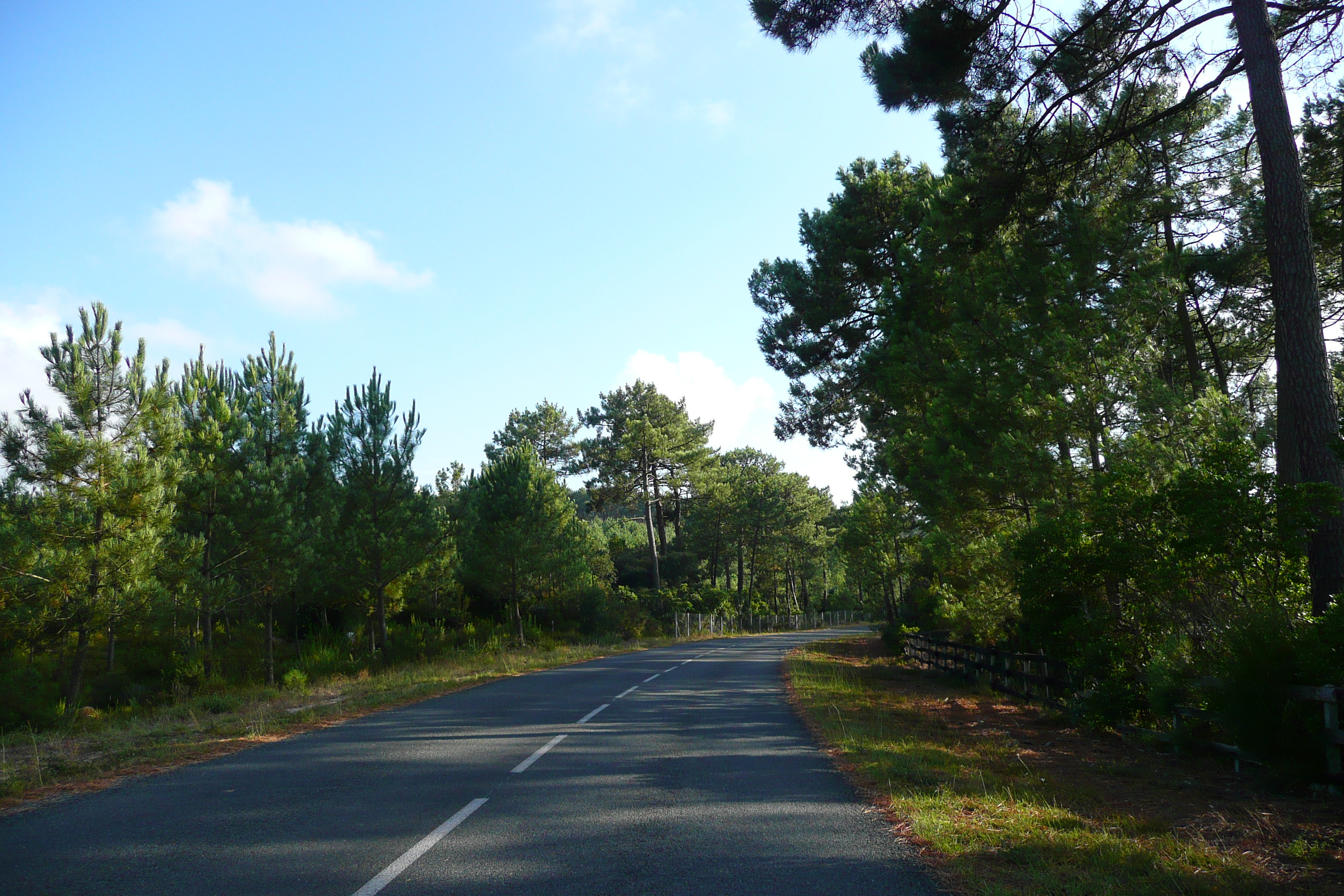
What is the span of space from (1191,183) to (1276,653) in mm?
14691

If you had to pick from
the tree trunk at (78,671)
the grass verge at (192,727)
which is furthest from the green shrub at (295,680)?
the tree trunk at (78,671)

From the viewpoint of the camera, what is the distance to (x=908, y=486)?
23.2 m

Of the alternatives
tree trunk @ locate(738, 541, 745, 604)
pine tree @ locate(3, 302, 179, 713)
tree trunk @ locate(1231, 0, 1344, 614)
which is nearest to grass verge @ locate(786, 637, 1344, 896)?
tree trunk @ locate(1231, 0, 1344, 614)

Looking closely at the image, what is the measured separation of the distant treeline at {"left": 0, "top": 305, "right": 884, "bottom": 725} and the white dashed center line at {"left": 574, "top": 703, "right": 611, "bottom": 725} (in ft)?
38.8

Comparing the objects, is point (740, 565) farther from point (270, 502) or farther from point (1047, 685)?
point (1047, 685)

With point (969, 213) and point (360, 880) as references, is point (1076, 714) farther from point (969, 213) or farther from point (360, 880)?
point (360, 880)

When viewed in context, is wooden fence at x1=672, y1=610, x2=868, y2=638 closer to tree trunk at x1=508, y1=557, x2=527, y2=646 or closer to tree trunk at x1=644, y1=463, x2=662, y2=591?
tree trunk at x1=644, y1=463, x2=662, y2=591

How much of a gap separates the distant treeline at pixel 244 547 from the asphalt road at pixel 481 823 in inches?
421

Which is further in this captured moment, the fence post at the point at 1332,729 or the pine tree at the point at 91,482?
the pine tree at the point at 91,482

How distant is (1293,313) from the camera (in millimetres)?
9477

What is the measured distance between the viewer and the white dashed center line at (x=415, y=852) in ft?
16.0

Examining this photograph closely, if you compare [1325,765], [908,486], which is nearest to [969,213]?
[1325,765]

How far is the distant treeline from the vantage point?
59.0 ft

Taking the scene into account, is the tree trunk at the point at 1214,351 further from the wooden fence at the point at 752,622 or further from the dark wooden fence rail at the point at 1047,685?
the wooden fence at the point at 752,622
